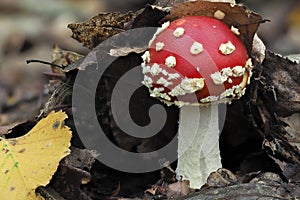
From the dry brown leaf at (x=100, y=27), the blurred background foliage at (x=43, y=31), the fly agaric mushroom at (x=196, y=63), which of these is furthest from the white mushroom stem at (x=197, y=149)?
the blurred background foliage at (x=43, y=31)

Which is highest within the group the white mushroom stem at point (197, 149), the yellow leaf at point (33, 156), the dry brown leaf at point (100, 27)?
the dry brown leaf at point (100, 27)

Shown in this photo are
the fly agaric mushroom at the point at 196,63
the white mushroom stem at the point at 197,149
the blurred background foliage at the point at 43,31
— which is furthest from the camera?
the blurred background foliage at the point at 43,31

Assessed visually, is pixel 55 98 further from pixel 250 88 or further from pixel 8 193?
pixel 250 88

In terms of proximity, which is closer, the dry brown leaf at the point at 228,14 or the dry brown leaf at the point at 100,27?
the dry brown leaf at the point at 228,14

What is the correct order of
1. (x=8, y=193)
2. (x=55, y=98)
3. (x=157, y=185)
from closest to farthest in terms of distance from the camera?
(x=8, y=193), (x=157, y=185), (x=55, y=98)

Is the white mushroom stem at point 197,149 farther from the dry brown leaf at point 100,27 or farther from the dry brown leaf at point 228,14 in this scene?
the dry brown leaf at point 100,27

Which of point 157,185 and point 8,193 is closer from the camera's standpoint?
point 8,193

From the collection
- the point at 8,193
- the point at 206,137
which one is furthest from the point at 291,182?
the point at 8,193

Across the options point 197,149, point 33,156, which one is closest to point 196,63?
point 197,149
